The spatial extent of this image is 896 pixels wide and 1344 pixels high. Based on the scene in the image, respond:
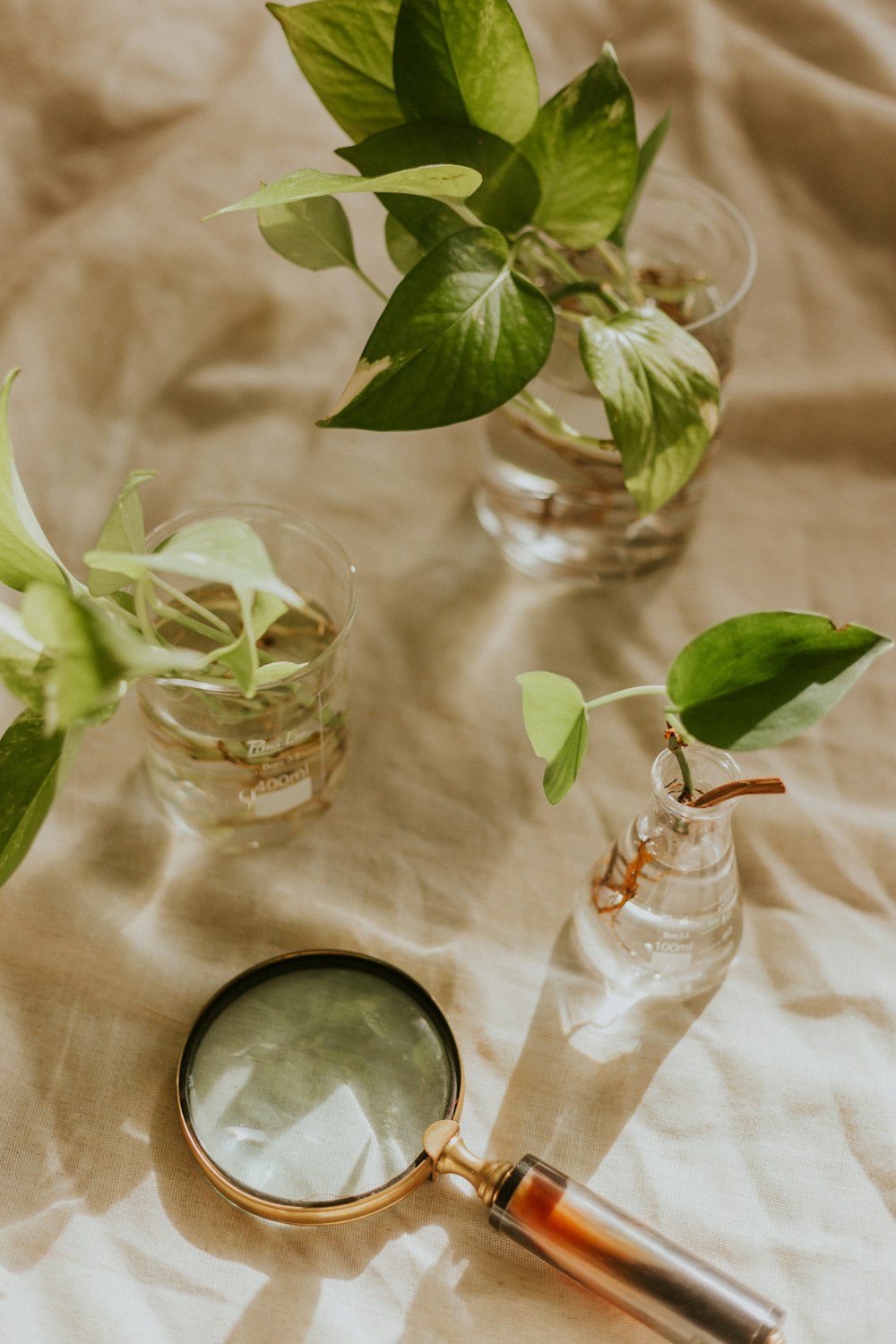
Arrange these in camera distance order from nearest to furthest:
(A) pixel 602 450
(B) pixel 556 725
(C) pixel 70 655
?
(C) pixel 70 655, (B) pixel 556 725, (A) pixel 602 450

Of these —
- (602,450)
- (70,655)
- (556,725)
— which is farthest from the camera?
(602,450)

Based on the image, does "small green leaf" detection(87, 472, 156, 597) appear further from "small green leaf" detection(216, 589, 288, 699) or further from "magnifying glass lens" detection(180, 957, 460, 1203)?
"magnifying glass lens" detection(180, 957, 460, 1203)

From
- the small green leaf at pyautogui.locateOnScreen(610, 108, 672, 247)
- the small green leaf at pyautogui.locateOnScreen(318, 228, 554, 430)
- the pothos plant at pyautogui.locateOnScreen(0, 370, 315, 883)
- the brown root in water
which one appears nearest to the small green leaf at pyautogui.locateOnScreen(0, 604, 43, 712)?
the pothos plant at pyautogui.locateOnScreen(0, 370, 315, 883)

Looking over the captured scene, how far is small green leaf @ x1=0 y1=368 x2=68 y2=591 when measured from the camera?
0.39 metres

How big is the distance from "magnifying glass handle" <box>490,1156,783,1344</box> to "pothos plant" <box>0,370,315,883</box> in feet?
0.66

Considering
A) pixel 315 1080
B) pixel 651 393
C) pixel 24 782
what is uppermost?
pixel 651 393

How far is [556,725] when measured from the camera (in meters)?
0.41

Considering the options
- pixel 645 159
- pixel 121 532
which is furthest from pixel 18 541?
pixel 645 159

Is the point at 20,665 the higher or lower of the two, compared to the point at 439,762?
higher

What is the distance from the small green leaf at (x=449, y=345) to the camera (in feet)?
1.39

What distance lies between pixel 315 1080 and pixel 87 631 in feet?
0.77

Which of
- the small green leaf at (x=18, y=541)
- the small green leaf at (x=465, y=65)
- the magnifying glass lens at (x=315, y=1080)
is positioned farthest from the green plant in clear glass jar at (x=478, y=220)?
the magnifying glass lens at (x=315, y=1080)

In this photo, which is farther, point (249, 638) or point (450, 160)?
point (450, 160)

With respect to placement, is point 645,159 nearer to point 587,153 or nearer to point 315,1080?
point 587,153
